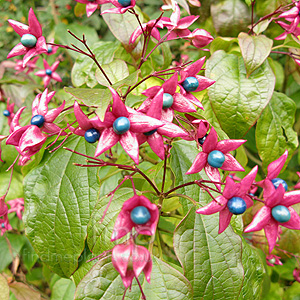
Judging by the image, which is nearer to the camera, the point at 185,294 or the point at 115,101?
the point at 115,101

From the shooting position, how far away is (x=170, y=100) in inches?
19.9

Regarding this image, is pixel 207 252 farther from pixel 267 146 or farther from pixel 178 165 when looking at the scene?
pixel 267 146

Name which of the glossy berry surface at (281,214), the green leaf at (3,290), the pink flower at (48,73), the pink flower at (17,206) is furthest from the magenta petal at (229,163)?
the pink flower at (17,206)

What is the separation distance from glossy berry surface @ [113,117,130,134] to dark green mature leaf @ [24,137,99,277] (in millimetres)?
228

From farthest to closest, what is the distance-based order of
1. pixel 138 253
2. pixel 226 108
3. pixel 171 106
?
pixel 226 108 → pixel 171 106 → pixel 138 253

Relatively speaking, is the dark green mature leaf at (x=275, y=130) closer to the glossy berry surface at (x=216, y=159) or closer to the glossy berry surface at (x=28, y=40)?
the glossy berry surface at (x=216, y=159)

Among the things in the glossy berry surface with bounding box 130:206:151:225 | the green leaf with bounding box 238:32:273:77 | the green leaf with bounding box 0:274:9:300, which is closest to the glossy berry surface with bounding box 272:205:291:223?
the glossy berry surface with bounding box 130:206:151:225

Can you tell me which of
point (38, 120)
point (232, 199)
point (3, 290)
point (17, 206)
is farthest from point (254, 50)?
point (17, 206)

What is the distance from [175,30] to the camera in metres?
0.71

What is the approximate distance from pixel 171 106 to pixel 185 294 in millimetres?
362

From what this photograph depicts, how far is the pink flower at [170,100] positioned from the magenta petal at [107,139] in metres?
0.07

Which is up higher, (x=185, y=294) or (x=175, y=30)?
(x=175, y=30)

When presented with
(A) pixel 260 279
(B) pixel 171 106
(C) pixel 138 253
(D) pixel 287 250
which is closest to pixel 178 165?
(B) pixel 171 106

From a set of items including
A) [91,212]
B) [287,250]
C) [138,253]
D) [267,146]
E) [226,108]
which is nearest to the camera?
[138,253]
